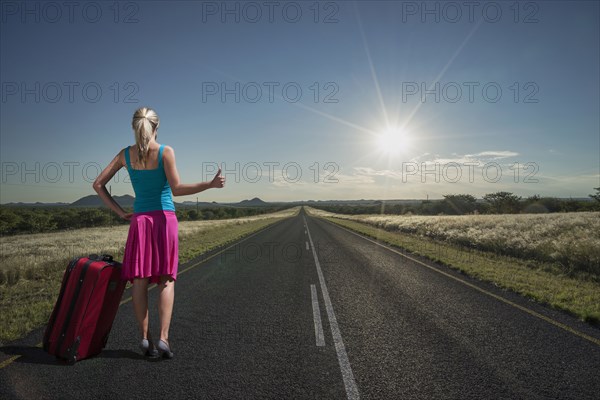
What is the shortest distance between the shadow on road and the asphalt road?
2cm

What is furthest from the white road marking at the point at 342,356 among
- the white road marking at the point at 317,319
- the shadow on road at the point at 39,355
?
the shadow on road at the point at 39,355

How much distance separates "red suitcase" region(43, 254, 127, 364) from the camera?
3.52 m

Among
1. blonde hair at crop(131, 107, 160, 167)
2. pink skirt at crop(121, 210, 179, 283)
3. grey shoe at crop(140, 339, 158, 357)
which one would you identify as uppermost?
blonde hair at crop(131, 107, 160, 167)

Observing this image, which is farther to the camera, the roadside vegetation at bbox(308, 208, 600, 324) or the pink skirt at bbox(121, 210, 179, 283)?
the roadside vegetation at bbox(308, 208, 600, 324)

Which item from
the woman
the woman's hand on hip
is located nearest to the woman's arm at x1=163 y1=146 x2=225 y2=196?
the woman

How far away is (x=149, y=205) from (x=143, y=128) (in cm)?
78

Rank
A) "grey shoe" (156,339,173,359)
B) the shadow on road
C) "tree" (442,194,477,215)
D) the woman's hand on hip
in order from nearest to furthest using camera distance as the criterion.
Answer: the woman's hand on hip, "grey shoe" (156,339,173,359), the shadow on road, "tree" (442,194,477,215)

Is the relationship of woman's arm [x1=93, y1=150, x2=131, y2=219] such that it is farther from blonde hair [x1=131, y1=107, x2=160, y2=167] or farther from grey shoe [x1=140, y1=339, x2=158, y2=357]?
grey shoe [x1=140, y1=339, x2=158, y2=357]

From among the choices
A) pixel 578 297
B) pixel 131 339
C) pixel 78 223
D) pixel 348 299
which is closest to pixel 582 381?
pixel 348 299

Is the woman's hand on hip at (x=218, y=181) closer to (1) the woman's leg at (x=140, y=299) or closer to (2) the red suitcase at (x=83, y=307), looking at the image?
(1) the woman's leg at (x=140, y=299)

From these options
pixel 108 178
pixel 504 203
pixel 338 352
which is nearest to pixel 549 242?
pixel 338 352

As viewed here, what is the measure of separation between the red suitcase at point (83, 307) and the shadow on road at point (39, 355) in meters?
0.26

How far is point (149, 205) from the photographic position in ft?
11.3

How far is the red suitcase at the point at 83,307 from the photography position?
3516 millimetres
